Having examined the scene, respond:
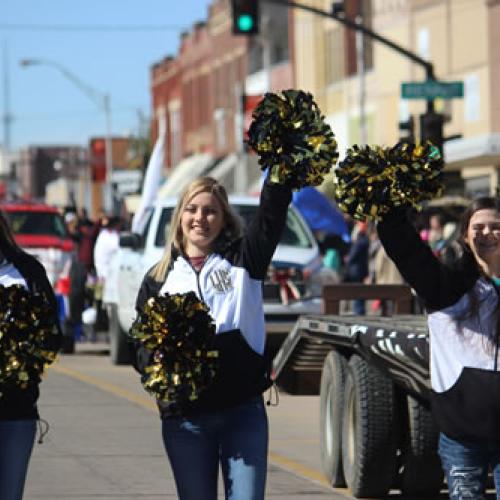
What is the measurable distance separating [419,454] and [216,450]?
152 inches

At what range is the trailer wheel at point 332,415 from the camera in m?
10.9

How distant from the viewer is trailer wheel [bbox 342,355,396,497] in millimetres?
10164

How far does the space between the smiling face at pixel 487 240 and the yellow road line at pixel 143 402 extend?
188 inches

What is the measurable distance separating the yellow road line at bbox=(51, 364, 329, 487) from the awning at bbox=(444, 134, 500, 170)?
1453cm

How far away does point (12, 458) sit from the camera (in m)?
6.34

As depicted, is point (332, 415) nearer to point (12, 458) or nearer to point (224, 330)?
point (224, 330)

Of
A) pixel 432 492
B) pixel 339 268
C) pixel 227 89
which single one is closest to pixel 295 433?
pixel 432 492

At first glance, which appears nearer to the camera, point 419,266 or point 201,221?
point 419,266

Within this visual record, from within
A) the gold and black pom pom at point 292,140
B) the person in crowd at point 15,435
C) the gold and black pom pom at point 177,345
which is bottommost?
the person in crowd at point 15,435

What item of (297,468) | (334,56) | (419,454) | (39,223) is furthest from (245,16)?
(334,56)

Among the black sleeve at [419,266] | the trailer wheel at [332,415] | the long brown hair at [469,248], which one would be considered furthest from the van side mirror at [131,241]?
the black sleeve at [419,266]

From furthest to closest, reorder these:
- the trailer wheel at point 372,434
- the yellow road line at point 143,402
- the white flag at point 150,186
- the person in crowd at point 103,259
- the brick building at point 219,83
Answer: the brick building at point 219,83, the person in crowd at point 103,259, the white flag at point 150,186, the yellow road line at point 143,402, the trailer wheel at point 372,434

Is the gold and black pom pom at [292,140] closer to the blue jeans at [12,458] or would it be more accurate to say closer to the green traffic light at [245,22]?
the blue jeans at [12,458]

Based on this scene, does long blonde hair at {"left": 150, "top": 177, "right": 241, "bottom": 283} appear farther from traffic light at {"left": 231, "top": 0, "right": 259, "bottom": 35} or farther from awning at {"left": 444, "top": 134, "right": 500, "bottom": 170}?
awning at {"left": 444, "top": 134, "right": 500, "bottom": 170}
